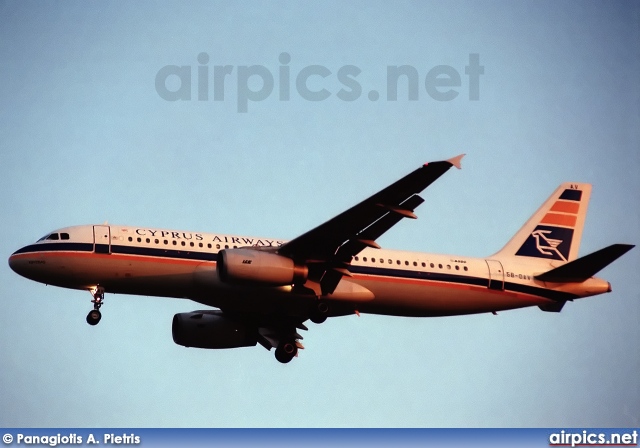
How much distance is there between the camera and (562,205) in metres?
51.6

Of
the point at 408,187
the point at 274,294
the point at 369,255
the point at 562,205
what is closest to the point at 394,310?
the point at 369,255

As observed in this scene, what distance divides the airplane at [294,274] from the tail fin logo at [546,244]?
1.84 metres

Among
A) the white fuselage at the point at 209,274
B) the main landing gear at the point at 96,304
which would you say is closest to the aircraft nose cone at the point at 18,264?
the white fuselage at the point at 209,274

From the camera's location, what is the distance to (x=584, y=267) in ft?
150

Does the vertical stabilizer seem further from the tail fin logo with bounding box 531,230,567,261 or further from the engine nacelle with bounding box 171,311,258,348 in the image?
the engine nacelle with bounding box 171,311,258,348

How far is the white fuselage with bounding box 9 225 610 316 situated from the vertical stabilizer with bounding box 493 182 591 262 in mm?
4492

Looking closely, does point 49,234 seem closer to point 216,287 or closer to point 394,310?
point 216,287

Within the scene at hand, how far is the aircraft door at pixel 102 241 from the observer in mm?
42312

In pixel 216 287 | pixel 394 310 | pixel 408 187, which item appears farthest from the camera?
pixel 394 310

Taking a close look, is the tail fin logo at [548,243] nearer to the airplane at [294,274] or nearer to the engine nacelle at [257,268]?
the airplane at [294,274]

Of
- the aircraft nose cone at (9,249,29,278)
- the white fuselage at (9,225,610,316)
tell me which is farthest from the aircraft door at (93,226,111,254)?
the aircraft nose cone at (9,249,29,278)

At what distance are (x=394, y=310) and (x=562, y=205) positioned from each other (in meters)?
11.7

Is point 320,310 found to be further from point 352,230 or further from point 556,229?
point 556,229

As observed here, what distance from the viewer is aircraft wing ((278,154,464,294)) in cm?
3812
